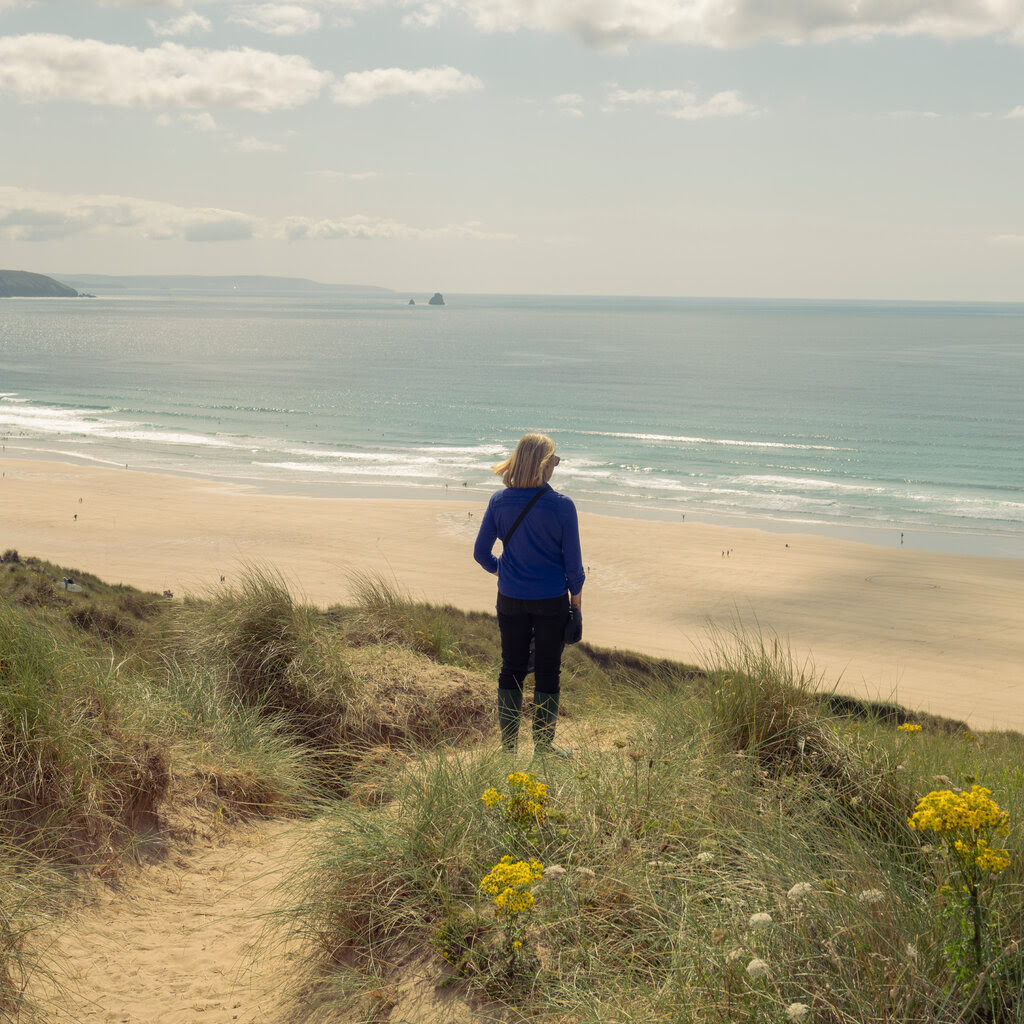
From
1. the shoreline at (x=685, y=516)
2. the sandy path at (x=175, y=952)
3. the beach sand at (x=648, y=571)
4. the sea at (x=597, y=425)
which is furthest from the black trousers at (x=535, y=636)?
the sea at (x=597, y=425)

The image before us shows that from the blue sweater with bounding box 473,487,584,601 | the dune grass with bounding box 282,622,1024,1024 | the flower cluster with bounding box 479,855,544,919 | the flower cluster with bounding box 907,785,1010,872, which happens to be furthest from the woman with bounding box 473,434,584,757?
the flower cluster with bounding box 907,785,1010,872

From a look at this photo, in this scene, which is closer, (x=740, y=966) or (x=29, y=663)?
(x=740, y=966)

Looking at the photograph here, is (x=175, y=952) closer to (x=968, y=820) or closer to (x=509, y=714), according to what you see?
(x=509, y=714)

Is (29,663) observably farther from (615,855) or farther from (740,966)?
(740,966)

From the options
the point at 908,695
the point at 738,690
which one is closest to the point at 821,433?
the point at 908,695

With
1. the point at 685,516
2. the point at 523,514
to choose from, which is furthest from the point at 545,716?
the point at 685,516

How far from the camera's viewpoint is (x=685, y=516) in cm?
3241

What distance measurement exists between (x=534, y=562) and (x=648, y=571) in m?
19.8

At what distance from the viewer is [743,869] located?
3.33 metres

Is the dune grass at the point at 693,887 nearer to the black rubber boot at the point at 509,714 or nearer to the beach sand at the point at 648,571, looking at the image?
the black rubber boot at the point at 509,714

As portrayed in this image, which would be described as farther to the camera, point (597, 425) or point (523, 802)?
point (597, 425)

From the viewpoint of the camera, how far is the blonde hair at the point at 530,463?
5227mm

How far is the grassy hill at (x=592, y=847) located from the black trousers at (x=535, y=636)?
1.84 ft

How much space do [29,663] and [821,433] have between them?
51.0 metres
